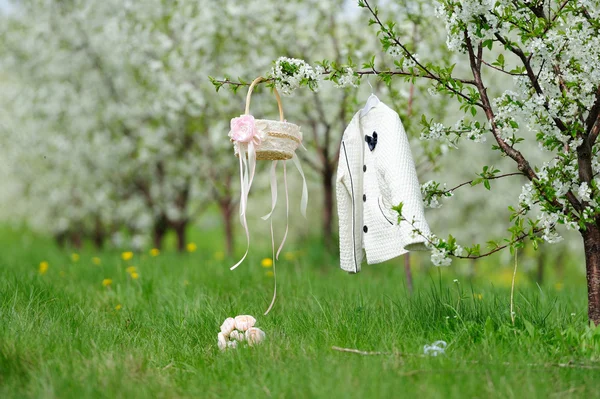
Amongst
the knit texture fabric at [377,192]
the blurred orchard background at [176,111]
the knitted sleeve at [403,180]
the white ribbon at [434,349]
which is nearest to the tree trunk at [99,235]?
the blurred orchard background at [176,111]

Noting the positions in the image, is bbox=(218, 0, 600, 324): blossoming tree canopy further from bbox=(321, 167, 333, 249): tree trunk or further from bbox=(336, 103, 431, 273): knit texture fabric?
bbox=(321, 167, 333, 249): tree trunk

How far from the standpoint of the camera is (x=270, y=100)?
9.55 metres

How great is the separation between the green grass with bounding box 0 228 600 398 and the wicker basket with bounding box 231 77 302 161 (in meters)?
1.20

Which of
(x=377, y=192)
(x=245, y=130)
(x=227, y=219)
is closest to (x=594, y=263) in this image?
(x=377, y=192)

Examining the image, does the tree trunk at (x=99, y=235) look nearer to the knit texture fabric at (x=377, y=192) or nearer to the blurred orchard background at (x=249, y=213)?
the blurred orchard background at (x=249, y=213)

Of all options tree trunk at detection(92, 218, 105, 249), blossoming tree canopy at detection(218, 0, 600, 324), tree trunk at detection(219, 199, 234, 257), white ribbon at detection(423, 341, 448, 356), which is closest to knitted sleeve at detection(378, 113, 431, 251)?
blossoming tree canopy at detection(218, 0, 600, 324)

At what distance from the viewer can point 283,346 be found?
4.07 meters

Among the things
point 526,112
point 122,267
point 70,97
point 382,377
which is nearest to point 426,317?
point 382,377

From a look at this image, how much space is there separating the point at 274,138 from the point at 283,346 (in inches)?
58.7

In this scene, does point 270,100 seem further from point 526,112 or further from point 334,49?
point 526,112

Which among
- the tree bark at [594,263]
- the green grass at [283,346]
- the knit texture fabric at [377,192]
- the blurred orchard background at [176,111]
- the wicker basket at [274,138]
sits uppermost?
the blurred orchard background at [176,111]

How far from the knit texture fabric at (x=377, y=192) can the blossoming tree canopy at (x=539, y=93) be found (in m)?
0.25

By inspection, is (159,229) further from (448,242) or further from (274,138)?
(448,242)

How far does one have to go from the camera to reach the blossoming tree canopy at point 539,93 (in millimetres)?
4023
